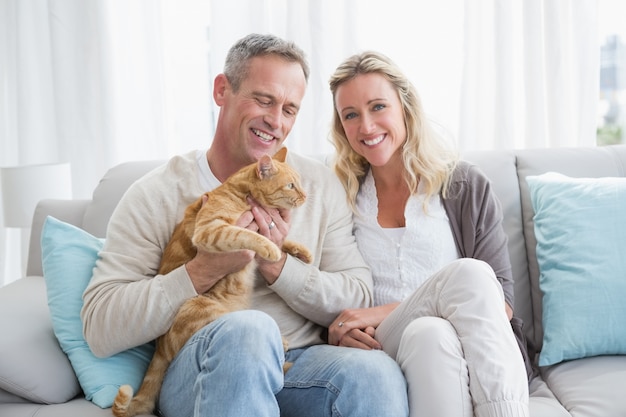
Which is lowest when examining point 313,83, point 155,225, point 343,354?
point 343,354

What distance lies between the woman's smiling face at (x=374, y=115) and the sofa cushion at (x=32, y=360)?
104cm

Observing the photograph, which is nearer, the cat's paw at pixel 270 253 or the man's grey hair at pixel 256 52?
the cat's paw at pixel 270 253

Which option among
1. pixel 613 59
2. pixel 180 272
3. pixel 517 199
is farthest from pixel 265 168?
pixel 613 59

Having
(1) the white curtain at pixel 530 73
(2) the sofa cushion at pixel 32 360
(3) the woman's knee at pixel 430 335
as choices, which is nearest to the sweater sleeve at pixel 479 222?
(3) the woman's knee at pixel 430 335

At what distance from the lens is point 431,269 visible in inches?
80.4

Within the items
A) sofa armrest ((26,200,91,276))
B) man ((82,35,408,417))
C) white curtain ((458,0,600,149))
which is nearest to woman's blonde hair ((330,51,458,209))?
man ((82,35,408,417))

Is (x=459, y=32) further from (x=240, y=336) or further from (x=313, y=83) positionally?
(x=240, y=336)

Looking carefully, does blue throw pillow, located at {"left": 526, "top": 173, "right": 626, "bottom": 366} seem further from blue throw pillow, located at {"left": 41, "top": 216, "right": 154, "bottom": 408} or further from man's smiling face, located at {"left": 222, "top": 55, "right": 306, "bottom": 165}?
blue throw pillow, located at {"left": 41, "top": 216, "right": 154, "bottom": 408}

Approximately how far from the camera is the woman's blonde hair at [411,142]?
6.88 ft

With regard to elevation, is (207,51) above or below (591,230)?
above

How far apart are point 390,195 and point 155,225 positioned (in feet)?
2.38

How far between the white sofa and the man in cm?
17

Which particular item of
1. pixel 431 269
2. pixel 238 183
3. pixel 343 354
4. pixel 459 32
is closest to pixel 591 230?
pixel 431 269

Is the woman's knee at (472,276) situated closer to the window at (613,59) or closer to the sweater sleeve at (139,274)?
the sweater sleeve at (139,274)
